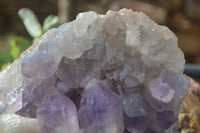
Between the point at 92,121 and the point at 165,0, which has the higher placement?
the point at 92,121

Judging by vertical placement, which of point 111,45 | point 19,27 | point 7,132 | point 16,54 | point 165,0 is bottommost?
point 19,27

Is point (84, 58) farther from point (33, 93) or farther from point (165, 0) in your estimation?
point (165, 0)

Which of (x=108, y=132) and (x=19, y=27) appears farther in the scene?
(x=19, y=27)

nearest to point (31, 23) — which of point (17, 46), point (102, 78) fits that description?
point (17, 46)

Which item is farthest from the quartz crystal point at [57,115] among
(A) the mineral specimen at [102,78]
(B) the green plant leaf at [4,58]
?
(B) the green plant leaf at [4,58]

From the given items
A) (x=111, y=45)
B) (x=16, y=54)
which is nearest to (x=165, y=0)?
(x=16, y=54)

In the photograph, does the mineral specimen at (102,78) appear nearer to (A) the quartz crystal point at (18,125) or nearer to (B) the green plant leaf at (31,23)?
(A) the quartz crystal point at (18,125)

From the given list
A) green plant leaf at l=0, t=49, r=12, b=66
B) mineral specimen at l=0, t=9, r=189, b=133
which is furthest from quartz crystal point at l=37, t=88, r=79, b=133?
green plant leaf at l=0, t=49, r=12, b=66
